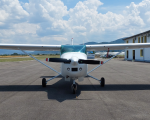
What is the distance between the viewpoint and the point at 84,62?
233 inches

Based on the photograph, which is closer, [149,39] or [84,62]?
[84,62]

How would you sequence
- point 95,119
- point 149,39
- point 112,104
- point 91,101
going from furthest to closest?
point 149,39, point 91,101, point 112,104, point 95,119

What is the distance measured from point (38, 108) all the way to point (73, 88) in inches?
78.0

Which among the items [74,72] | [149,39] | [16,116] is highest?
[149,39]

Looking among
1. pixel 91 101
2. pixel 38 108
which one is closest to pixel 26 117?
pixel 38 108

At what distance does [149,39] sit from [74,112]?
1242 inches

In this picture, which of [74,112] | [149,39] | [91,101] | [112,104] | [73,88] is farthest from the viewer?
[149,39]

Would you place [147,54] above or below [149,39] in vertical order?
below

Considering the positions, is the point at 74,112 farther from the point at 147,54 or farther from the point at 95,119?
the point at 147,54

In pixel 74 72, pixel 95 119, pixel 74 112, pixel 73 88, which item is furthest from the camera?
pixel 73 88

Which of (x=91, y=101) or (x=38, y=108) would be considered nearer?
(x=38, y=108)

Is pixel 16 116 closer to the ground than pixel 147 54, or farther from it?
closer to the ground

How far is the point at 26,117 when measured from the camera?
4000mm

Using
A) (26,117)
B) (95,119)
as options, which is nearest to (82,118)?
(95,119)
